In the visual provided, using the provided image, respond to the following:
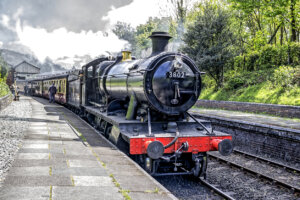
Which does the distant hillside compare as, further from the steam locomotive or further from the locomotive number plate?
the locomotive number plate

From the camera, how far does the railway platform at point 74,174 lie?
4527mm

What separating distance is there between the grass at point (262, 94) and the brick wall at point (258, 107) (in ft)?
2.20

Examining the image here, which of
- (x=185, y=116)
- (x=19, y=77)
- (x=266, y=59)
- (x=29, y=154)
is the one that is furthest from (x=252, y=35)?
(x=19, y=77)

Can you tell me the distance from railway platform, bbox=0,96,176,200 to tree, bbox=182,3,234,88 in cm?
1447

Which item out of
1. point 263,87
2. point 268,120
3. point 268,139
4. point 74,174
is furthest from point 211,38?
point 74,174

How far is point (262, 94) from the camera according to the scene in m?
17.5

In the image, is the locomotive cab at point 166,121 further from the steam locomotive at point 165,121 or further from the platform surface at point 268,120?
the platform surface at point 268,120

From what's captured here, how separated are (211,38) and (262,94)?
6003mm

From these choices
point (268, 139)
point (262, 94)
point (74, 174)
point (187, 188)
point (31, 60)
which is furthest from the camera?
point (31, 60)

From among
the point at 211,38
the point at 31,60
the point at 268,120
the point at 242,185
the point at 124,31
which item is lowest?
the point at 242,185

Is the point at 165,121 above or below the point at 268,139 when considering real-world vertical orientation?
above

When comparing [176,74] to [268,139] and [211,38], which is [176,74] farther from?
[211,38]

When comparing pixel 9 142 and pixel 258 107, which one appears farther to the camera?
Result: pixel 258 107

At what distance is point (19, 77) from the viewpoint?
64.8 m
